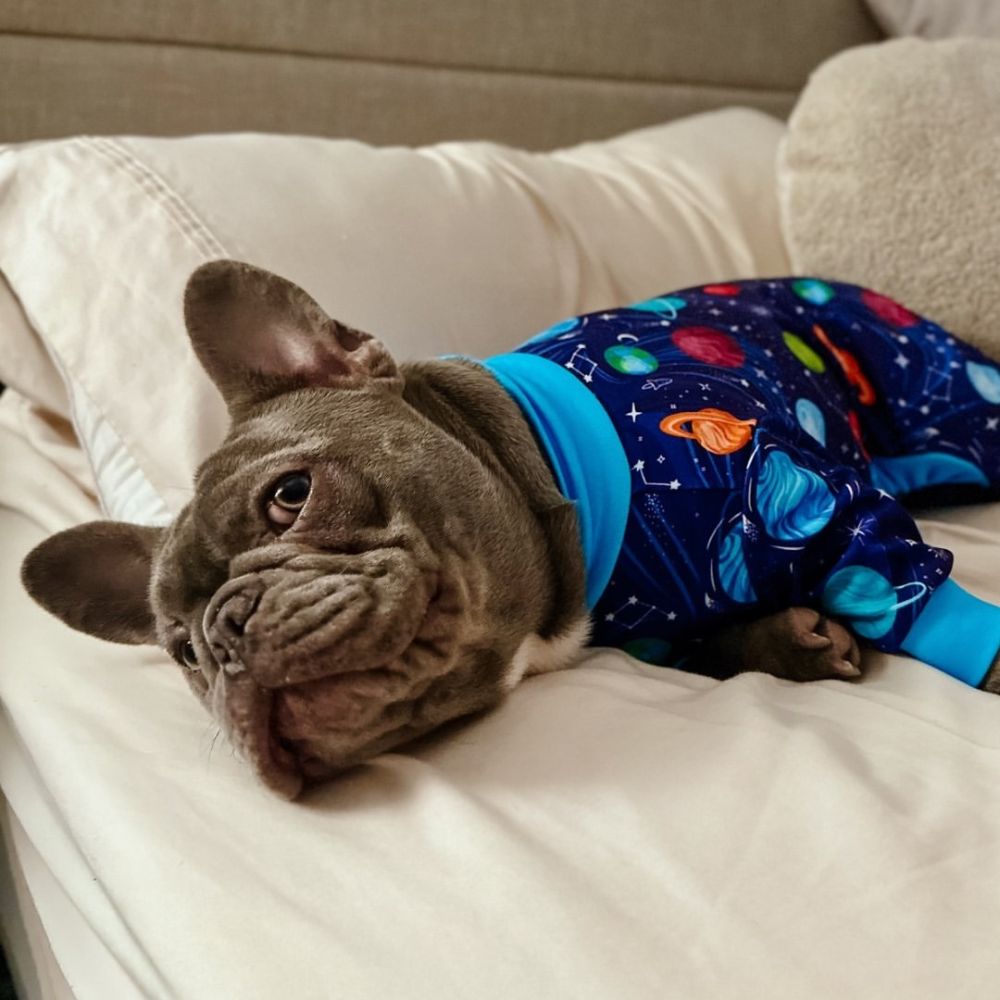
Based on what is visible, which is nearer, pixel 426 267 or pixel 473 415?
pixel 473 415

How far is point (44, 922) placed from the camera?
1127 millimetres

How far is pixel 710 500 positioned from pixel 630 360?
23 centimetres

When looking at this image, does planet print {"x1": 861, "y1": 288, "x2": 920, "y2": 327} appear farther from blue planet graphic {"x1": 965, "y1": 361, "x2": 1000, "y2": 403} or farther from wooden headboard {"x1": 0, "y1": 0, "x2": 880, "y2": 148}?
wooden headboard {"x1": 0, "y1": 0, "x2": 880, "y2": 148}

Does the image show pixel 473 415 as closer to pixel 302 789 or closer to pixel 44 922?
pixel 302 789

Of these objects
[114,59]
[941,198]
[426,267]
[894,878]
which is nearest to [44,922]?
[894,878]

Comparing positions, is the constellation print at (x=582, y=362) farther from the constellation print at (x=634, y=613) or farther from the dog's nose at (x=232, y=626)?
the dog's nose at (x=232, y=626)

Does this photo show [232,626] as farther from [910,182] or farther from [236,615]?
[910,182]

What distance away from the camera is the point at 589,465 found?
1.25m

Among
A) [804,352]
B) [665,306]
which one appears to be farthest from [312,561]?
[804,352]

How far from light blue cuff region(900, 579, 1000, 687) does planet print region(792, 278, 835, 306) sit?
26.1 inches

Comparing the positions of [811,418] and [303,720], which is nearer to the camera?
[303,720]

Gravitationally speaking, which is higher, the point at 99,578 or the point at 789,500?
the point at 789,500

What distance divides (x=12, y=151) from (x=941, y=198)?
1496 millimetres

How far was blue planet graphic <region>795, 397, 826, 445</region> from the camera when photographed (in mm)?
1450
